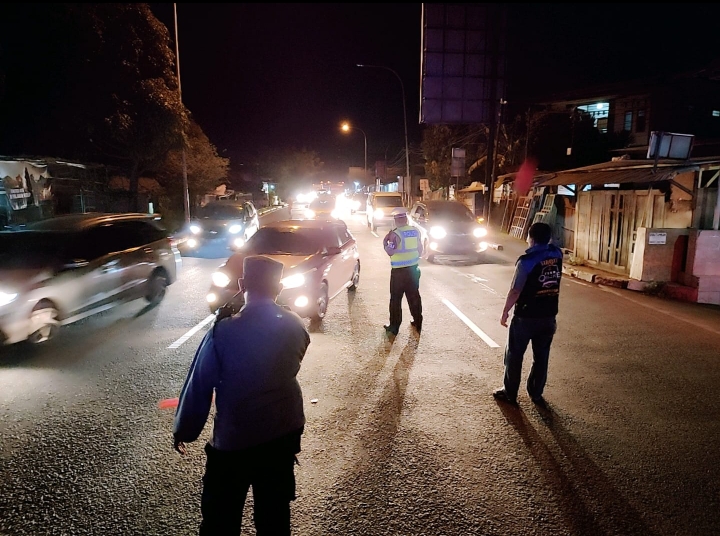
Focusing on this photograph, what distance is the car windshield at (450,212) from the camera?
15978 mm

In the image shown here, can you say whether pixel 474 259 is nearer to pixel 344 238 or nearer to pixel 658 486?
pixel 344 238

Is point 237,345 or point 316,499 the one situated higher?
point 237,345

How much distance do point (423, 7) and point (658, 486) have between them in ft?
69.0

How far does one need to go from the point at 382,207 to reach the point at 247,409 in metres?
23.8

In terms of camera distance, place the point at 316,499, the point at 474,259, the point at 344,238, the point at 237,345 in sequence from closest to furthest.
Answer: the point at 237,345, the point at 316,499, the point at 344,238, the point at 474,259

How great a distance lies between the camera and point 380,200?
26.3 m

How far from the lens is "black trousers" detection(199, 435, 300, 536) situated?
2.47 metres

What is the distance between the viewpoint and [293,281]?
7281mm

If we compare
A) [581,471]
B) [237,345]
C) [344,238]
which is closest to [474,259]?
[344,238]

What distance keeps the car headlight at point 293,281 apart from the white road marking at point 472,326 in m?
2.64

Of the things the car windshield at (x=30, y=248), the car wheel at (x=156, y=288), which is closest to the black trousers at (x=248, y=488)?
the car windshield at (x=30, y=248)

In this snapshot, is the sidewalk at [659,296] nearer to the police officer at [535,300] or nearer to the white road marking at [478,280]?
the white road marking at [478,280]

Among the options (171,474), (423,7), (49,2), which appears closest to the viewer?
(171,474)

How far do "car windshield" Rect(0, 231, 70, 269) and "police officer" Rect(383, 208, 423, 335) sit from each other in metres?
4.65
